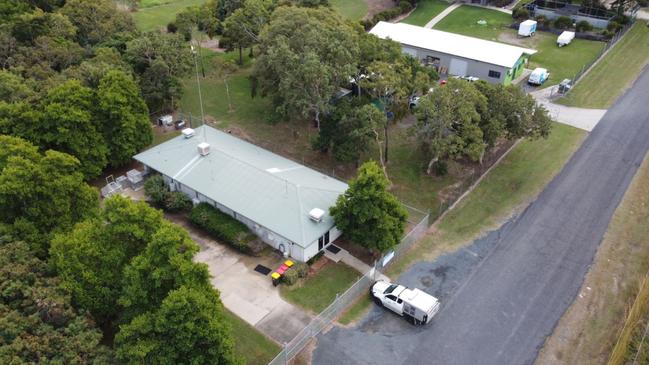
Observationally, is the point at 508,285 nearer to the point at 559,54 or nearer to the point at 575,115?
the point at 575,115

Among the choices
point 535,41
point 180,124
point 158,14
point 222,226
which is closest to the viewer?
point 222,226

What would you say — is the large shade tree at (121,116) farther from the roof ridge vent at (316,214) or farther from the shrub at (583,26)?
the shrub at (583,26)

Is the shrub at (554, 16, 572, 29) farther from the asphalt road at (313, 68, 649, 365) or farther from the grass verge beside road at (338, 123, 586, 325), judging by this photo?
the asphalt road at (313, 68, 649, 365)

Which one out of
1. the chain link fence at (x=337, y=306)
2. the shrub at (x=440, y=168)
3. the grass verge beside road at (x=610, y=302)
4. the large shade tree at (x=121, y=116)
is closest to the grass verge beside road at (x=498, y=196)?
the chain link fence at (x=337, y=306)

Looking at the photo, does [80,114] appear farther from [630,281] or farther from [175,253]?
[630,281]

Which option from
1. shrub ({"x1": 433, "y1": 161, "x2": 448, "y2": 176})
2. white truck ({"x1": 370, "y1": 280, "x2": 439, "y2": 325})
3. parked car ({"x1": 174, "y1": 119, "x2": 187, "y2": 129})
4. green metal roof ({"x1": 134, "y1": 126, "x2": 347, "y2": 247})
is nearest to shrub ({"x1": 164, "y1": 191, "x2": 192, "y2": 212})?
green metal roof ({"x1": 134, "y1": 126, "x2": 347, "y2": 247})

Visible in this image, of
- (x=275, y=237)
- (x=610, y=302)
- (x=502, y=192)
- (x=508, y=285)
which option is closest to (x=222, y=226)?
(x=275, y=237)
